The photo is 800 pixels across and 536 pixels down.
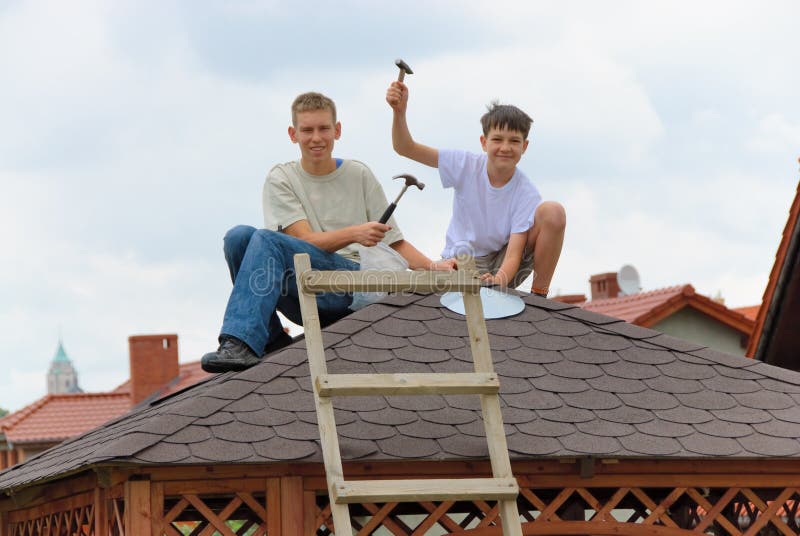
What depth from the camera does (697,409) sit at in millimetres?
6516

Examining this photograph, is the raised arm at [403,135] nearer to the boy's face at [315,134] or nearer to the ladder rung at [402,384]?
the boy's face at [315,134]

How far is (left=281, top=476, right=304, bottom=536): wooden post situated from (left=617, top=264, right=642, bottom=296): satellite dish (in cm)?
2196

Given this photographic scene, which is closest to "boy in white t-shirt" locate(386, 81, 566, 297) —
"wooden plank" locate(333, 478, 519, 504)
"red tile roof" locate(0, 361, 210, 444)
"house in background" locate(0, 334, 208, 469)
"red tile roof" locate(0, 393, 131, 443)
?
"wooden plank" locate(333, 478, 519, 504)

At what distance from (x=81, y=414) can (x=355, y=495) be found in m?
29.3

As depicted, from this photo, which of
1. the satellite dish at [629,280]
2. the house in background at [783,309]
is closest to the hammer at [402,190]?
the house in background at [783,309]

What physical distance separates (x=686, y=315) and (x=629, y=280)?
3.35m

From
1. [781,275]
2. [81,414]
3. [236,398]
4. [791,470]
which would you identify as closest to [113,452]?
[236,398]

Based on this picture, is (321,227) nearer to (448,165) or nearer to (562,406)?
(448,165)

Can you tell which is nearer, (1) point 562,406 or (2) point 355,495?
(2) point 355,495

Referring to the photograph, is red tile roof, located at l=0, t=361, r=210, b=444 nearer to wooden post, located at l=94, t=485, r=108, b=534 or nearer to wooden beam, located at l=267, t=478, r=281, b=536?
wooden post, located at l=94, t=485, r=108, b=534

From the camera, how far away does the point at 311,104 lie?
22.7 feet

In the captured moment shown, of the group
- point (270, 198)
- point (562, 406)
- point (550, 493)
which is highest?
point (270, 198)

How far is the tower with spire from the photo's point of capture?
7544 inches

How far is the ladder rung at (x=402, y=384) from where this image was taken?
5289 millimetres
